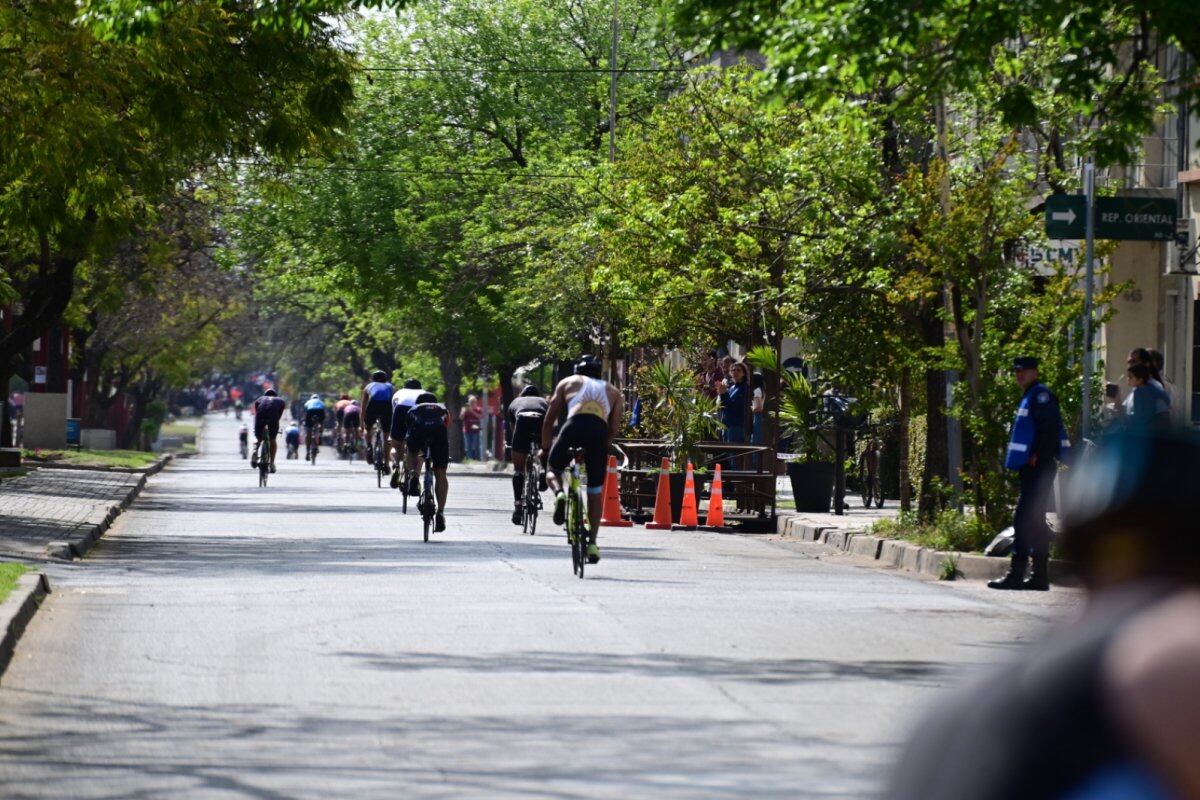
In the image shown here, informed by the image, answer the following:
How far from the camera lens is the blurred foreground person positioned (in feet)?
6.41

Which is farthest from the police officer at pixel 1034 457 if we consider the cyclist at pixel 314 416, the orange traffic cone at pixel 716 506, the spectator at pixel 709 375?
the cyclist at pixel 314 416

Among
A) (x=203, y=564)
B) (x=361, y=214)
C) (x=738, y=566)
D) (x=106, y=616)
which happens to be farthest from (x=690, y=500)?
(x=361, y=214)

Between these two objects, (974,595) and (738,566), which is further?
(738,566)

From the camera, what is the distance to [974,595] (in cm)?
1617

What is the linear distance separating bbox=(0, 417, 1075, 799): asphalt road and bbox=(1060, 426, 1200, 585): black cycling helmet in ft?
1.97

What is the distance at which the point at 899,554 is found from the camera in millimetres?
20047

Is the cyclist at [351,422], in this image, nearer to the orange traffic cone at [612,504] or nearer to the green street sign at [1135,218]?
the orange traffic cone at [612,504]

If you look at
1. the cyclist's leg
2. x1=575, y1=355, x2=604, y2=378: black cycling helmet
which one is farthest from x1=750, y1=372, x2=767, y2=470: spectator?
x1=575, y1=355, x2=604, y2=378: black cycling helmet

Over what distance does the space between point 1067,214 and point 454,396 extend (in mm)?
53960

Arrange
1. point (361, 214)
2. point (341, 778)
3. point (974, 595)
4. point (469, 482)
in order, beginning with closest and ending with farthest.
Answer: point (341, 778), point (974, 595), point (469, 482), point (361, 214)

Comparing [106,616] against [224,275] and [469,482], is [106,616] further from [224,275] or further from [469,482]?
[224,275]

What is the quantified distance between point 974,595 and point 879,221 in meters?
6.76

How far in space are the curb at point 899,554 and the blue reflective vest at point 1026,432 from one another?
87 centimetres

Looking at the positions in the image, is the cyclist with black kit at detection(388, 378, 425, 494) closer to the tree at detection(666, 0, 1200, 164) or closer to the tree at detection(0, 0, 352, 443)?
the tree at detection(0, 0, 352, 443)
